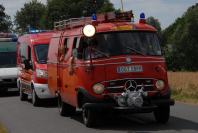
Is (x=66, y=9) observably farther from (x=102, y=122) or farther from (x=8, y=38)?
(x=102, y=122)

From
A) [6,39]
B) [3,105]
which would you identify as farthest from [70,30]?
[6,39]

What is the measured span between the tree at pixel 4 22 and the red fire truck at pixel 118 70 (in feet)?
246

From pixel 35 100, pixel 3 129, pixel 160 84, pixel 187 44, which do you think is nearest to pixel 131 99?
pixel 160 84

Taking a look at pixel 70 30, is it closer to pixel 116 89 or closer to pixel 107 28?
Answer: pixel 107 28

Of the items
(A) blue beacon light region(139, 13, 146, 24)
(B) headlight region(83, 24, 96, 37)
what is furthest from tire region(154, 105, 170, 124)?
(B) headlight region(83, 24, 96, 37)

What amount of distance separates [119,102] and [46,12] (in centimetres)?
7711

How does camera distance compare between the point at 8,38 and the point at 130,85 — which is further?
the point at 8,38

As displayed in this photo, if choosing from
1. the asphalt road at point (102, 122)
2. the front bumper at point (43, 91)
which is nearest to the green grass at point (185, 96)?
the asphalt road at point (102, 122)

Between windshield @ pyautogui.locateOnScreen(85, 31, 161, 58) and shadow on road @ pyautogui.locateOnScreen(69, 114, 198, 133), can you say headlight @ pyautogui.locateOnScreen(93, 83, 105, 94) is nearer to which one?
windshield @ pyautogui.locateOnScreen(85, 31, 161, 58)

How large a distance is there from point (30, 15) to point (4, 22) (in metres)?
9.46

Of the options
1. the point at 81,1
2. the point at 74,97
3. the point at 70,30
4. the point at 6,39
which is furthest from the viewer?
the point at 81,1

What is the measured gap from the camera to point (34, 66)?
20.7 metres

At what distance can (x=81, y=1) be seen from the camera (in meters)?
88.2

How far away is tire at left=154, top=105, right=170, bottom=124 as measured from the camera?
13413 millimetres
